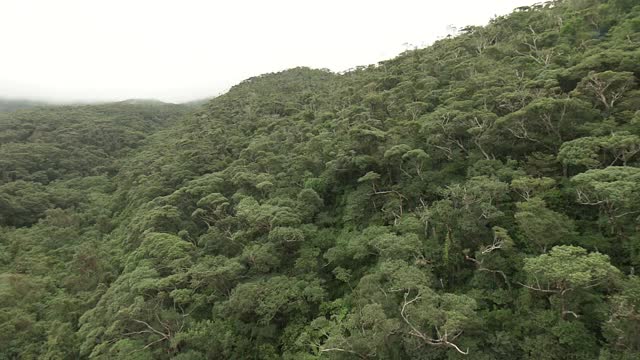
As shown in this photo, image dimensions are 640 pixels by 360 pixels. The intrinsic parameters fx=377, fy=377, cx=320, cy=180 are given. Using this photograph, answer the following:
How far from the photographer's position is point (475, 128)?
72.0ft

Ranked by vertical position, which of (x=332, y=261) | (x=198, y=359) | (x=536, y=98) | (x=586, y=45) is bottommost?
(x=198, y=359)

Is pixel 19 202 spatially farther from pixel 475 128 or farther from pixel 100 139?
pixel 475 128

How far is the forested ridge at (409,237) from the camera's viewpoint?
1435cm

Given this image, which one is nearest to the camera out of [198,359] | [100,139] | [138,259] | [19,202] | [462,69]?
[198,359]

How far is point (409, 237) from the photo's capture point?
60.0 ft

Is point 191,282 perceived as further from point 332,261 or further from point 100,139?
point 100,139

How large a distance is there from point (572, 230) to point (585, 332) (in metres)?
4.46

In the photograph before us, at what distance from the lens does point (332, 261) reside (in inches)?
892

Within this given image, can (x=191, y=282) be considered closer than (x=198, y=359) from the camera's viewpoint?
No

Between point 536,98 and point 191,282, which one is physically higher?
point 536,98

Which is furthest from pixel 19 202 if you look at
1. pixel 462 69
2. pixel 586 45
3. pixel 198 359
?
pixel 586 45

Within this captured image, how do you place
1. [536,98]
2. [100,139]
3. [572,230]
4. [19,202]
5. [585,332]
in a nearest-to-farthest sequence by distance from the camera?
[585,332] → [572,230] → [536,98] → [19,202] → [100,139]

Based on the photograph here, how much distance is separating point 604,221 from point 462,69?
20757 millimetres

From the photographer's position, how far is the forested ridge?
14.4 meters
